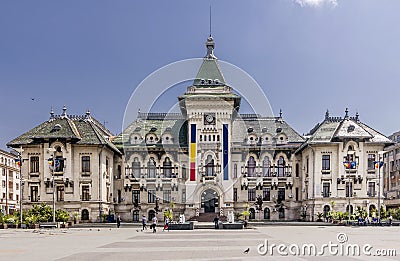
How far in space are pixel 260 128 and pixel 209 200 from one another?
15.0m

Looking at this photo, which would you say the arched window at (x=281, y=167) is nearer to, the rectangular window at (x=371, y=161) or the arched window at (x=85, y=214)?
the rectangular window at (x=371, y=161)

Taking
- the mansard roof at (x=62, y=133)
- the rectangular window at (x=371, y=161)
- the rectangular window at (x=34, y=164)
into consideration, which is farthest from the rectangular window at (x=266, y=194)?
the rectangular window at (x=34, y=164)

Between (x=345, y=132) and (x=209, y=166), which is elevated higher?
(x=345, y=132)

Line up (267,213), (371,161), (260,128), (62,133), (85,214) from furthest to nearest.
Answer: (260,128)
(267,213)
(371,161)
(62,133)
(85,214)

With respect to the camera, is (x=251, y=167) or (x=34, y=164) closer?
(x=34, y=164)

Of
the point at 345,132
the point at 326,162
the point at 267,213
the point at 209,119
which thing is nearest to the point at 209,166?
the point at 209,119

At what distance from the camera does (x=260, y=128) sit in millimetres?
86812

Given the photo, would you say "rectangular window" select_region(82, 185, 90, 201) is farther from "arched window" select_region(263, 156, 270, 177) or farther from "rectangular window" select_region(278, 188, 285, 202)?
"rectangular window" select_region(278, 188, 285, 202)

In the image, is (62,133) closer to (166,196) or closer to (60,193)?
(60,193)

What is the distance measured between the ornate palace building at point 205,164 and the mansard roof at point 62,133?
15cm

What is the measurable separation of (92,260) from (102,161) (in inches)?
2112

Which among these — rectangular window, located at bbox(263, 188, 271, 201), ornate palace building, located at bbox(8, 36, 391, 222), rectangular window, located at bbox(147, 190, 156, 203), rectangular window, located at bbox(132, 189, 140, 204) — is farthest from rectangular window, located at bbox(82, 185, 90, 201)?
rectangular window, located at bbox(263, 188, 271, 201)

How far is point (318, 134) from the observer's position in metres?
78.4

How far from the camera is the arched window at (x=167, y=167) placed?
3287 inches
